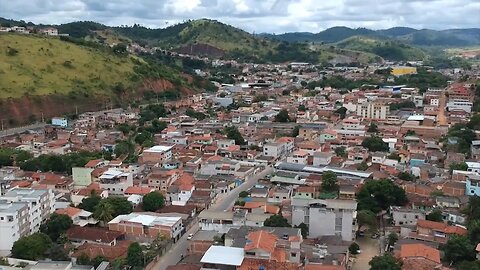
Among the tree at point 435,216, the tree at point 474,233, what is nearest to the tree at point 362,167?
the tree at point 435,216

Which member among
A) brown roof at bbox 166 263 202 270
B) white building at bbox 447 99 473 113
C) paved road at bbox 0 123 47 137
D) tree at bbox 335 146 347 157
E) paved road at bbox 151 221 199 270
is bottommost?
paved road at bbox 151 221 199 270

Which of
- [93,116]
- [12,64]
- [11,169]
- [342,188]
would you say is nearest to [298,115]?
[93,116]

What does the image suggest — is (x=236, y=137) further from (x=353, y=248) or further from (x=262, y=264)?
(x=262, y=264)

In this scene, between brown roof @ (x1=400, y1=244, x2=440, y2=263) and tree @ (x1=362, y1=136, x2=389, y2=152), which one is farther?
tree @ (x1=362, y1=136, x2=389, y2=152)

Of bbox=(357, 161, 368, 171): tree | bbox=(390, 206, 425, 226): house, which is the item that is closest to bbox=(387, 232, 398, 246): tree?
bbox=(390, 206, 425, 226): house

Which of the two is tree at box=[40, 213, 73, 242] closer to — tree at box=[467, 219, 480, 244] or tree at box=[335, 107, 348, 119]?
tree at box=[467, 219, 480, 244]

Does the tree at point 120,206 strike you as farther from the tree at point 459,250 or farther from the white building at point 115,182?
the tree at point 459,250

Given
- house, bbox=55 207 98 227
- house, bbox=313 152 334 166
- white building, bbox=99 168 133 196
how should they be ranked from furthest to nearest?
house, bbox=313 152 334 166 → white building, bbox=99 168 133 196 → house, bbox=55 207 98 227
